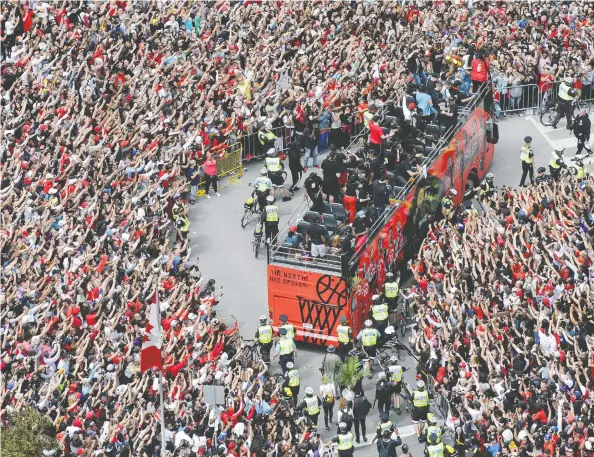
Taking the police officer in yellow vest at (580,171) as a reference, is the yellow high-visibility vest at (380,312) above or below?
below

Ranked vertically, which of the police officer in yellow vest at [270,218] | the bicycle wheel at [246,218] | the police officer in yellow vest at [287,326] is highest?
the bicycle wheel at [246,218]

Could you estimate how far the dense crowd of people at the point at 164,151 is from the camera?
35844mm

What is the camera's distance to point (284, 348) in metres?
38.8

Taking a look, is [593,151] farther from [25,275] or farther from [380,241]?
[25,275]

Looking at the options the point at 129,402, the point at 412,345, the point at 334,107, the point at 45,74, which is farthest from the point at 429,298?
the point at 45,74

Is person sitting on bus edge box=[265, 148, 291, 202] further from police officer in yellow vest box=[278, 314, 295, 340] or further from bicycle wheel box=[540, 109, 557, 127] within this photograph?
bicycle wheel box=[540, 109, 557, 127]

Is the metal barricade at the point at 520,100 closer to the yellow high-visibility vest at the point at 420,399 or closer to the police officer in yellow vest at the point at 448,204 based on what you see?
the police officer in yellow vest at the point at 448,204

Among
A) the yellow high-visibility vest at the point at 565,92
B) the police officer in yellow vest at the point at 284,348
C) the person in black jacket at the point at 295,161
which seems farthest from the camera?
the yellow high-visibility vest at the point at 565,92

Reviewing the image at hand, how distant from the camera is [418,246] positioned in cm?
4394

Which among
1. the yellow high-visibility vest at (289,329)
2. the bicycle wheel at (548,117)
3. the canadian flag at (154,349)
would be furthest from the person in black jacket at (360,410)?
the bicycle wheel at (548,117)

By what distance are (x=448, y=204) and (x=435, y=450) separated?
10731 mm

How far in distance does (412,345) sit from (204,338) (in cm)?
553

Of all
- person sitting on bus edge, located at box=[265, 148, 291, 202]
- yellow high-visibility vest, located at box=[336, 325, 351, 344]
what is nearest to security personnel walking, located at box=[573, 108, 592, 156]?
person sitting on bus edge, located at box=[265, 148, 291, 202]

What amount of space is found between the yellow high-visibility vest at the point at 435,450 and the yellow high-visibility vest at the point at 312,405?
10.1ft
